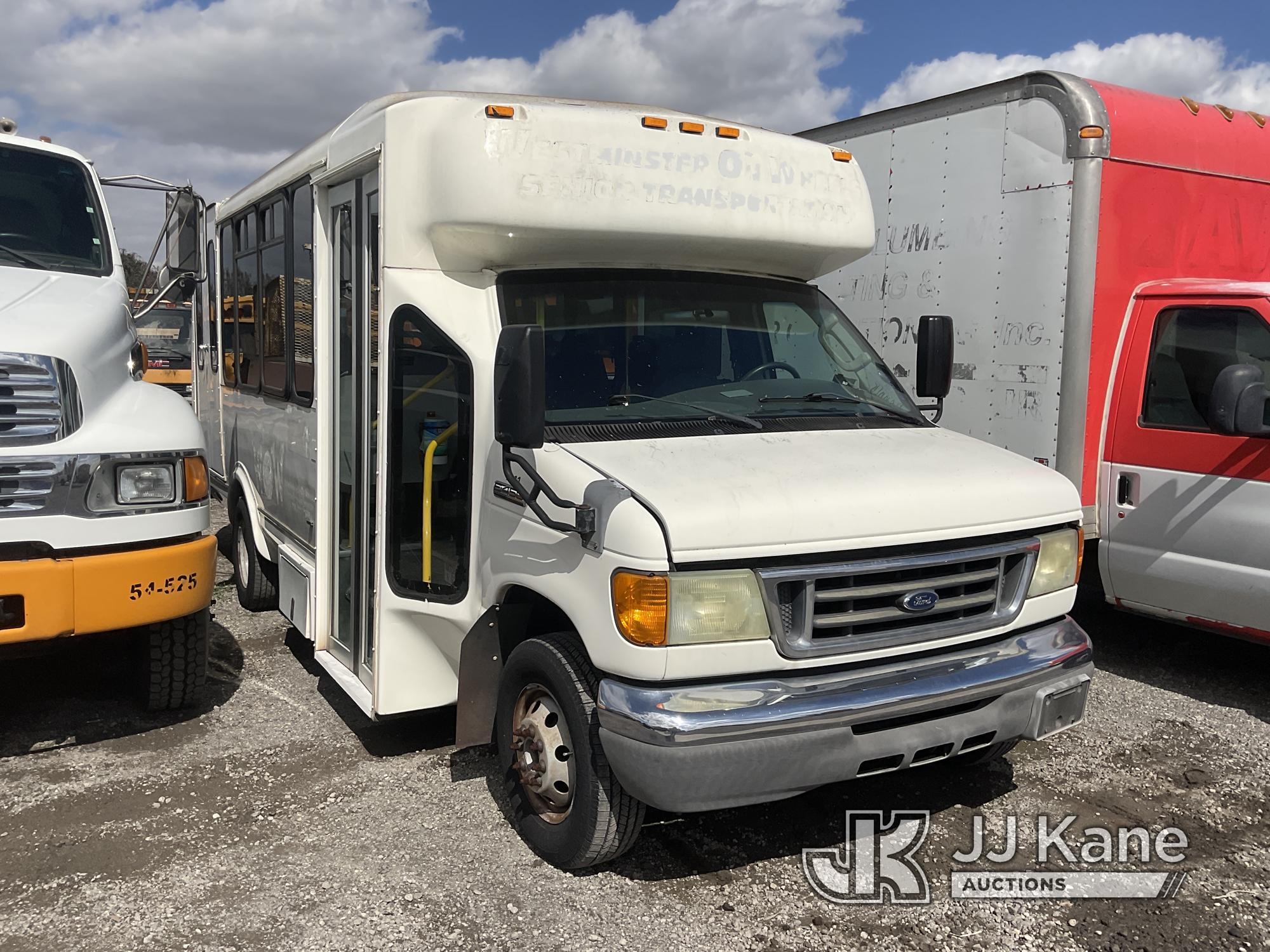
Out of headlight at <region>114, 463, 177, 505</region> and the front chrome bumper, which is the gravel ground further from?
headlight at <region>114, 463, 177, 505</region>

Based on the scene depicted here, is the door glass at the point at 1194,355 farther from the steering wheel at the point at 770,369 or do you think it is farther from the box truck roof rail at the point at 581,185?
the steering wheel at the point at 770,369

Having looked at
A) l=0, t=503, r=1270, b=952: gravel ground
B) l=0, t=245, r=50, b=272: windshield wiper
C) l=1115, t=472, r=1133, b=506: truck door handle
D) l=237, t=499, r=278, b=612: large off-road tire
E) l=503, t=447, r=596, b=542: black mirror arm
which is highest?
l=0, t=245, r=50, b=272: windshield wiper

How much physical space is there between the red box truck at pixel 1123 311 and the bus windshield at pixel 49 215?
4676 millimetres

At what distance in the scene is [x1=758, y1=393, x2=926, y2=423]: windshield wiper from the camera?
4.16 meters

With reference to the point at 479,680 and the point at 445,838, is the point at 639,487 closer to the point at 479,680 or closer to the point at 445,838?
the point at 479,680

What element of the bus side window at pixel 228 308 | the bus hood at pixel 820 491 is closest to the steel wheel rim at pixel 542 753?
the bus hood at pixel 820 491

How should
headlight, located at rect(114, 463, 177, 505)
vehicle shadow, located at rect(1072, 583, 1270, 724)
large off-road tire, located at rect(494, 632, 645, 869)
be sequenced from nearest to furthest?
large off-road tire, located at rect(494, 632, 645, 869) < headlight, located at rect(114, 463, 177, 505) < vehicle shadow, located at rect(1072, 583, 1270, 724)

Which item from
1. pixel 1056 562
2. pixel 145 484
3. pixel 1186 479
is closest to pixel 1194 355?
pixel 1186 479

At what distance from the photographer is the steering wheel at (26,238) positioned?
526 centimetres

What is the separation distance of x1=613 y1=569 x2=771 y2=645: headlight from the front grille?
2.40 meters

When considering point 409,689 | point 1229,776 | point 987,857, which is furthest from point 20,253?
point 1229,776

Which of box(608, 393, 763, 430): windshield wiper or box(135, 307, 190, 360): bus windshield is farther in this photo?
box(135, 307, 190, 360): bus windshield

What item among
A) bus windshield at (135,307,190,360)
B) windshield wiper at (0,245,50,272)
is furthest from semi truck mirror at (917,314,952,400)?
bus windshield at (135,307,190,360)

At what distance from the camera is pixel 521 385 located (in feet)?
10.9
